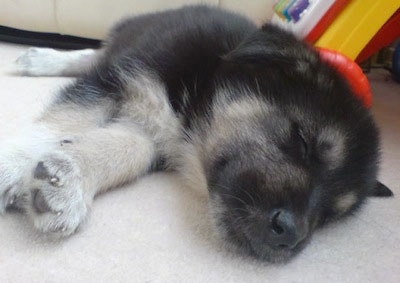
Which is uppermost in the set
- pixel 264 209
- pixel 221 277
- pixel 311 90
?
pixel 311 90

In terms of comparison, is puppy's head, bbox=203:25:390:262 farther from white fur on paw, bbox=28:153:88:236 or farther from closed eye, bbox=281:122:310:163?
white fur on paw, bbox=28:153:88:236

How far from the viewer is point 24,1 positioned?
3055mm

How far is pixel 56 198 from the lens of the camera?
1202 mm

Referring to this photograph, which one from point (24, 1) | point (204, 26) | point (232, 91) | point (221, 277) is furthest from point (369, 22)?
point (24, 1)

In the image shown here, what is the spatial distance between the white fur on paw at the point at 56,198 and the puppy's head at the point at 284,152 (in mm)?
356

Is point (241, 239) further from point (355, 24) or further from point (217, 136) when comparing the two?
point (355, 24)

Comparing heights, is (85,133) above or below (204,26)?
below

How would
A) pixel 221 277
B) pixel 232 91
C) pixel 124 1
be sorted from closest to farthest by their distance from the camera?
pixel 221 277 < pixel 232 91 < pixel 124 1

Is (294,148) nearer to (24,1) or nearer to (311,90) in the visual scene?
(311,90)

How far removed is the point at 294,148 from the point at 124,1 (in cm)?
202

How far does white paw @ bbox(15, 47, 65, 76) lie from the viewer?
2393 mm

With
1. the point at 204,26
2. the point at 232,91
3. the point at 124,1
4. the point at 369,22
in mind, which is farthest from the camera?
the point at 124,1

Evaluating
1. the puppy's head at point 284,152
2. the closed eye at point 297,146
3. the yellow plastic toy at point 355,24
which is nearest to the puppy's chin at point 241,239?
the puppy's head at point 284,152

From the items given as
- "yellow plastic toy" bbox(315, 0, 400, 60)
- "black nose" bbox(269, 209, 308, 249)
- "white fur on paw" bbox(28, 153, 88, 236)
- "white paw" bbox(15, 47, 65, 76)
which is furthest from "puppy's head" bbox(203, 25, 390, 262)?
"white paw" bbox(15, 47, 65, 76)
